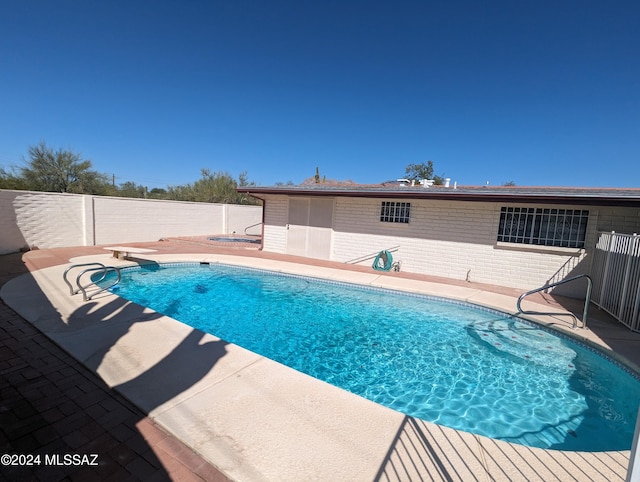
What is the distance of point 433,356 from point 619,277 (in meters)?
4.47

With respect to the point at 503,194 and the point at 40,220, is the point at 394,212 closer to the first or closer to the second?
the point at 503,194

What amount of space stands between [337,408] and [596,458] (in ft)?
6.62

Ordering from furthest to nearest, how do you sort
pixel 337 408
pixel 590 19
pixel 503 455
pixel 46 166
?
pixel 46 166
pixel 590 19
pixel 337 408
pixel 503 455

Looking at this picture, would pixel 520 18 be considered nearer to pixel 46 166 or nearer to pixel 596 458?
pixel 596 458

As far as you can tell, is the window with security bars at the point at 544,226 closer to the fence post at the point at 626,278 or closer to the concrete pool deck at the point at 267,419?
the fence post at the point at 626,278

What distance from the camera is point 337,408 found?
264cm

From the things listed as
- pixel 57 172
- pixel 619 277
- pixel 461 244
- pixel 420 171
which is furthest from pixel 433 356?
pixel 420 171

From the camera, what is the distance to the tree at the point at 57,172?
62.9 feet

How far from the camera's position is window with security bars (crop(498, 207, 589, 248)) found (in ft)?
25.2

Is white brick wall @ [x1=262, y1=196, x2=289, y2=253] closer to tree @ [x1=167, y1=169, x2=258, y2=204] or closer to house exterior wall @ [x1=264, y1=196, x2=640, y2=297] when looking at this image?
house exterior wall @ [x1=264, y1=196, x2=640, y2=297]

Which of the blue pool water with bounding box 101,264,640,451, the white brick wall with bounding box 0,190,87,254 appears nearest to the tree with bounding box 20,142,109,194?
the white brick wall with bounding box 0,190,87,254

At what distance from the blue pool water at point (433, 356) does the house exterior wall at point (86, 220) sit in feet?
18.5

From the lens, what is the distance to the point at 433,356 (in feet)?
15.5

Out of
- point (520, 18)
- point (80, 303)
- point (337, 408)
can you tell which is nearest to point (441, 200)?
point (520, 18)
